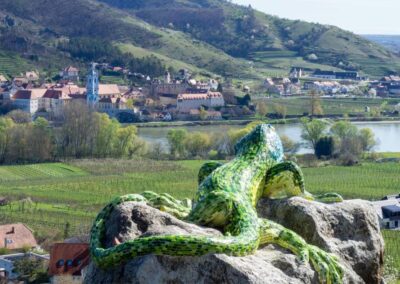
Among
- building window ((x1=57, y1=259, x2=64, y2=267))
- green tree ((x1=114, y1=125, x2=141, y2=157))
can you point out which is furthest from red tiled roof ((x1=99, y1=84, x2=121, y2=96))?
building window ((x1=57, y1=259, x2=64, y2=267))

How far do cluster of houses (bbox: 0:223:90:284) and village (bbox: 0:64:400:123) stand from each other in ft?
192

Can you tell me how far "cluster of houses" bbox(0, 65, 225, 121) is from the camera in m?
98.4

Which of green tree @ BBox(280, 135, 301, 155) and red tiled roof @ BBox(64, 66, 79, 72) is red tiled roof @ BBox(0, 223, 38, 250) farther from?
red tiled roof @ BBox(64, 66, 79, 72)

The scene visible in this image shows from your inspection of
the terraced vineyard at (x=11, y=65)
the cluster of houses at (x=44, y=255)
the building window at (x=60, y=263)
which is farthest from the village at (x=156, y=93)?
the building window at (x=60, y=263)

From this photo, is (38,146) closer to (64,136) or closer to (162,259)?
(64,136)

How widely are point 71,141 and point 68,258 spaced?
41702 mm

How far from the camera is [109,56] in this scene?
426 feet

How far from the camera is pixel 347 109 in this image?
10588cm

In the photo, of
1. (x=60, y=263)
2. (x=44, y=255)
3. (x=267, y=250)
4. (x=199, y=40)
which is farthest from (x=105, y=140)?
(x=199, y=40)

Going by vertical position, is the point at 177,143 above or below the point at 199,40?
below

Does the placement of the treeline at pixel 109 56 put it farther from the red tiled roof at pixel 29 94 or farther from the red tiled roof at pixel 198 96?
the red tiled roof at pixel 29 94

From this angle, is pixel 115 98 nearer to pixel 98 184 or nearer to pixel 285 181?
pixel 98 184

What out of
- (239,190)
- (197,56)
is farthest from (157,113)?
(239,190)

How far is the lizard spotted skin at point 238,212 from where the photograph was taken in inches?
287
